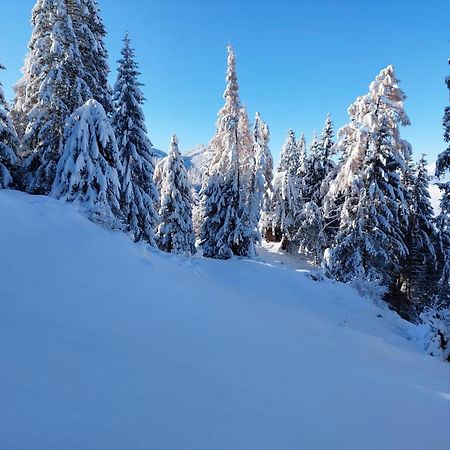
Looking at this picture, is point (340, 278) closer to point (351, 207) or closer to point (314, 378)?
point (351, 207)

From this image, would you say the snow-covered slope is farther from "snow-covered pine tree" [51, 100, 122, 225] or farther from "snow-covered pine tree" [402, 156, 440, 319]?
"snow-covered pine tree" [402, 156, 440, 319]

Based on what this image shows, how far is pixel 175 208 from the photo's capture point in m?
22.3

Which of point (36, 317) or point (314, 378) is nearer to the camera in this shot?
point (36, 317)

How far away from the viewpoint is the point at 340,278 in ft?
59.6

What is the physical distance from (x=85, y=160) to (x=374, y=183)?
14.0 m

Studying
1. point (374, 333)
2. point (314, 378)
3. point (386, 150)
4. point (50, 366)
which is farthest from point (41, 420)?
point (386, 150)

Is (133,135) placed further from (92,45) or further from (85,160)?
(85,160)

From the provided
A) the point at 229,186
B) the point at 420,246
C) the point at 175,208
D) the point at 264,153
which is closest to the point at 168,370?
the point at 175,208

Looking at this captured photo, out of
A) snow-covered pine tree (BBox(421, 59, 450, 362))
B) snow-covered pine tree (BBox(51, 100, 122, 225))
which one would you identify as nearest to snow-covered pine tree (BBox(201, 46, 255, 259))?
snow-covered pine tree (BBox(51, 100, 122, 225))

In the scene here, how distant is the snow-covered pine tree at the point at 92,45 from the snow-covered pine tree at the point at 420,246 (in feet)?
64.4

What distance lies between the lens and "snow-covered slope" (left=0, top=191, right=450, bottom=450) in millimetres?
2150

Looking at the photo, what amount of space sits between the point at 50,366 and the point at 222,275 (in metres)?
7.96

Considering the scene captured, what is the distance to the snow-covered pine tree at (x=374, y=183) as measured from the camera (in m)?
17.2

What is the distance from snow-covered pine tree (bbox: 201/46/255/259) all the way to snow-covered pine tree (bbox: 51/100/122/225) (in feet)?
34.6
